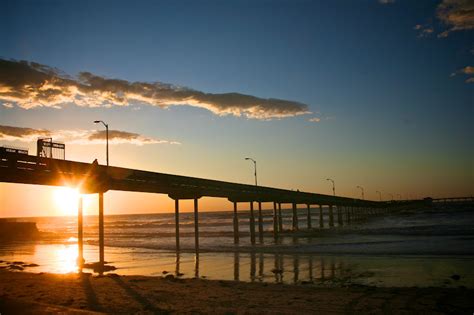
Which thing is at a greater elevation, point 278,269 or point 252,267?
point 278,269

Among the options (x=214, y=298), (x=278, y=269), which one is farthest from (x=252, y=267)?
(x=214, y=298)

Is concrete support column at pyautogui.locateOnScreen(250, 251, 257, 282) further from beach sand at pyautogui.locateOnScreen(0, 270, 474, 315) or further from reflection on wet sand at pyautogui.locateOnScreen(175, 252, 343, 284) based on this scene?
beach sand at pyautogui.locateOnScreen(0, 270, 474, 315)

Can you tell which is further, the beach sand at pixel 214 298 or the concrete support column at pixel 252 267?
the concrete support column at pixel 252 267

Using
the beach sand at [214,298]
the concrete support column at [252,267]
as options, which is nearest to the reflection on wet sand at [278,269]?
the concrete support column at [252,267]

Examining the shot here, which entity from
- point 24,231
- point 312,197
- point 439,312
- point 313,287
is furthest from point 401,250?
point 24,231

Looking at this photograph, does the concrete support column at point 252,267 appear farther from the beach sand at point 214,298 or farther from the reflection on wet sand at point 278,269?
the beach sand at point 214,298

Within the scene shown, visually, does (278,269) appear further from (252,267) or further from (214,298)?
(214,298)

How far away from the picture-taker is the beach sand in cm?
1291

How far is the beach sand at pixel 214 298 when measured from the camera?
508 inches

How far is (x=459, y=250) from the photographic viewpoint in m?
30.5

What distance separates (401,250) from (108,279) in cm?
2357

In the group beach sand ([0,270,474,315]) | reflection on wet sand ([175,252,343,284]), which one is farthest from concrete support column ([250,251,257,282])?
beach sand ([0,270,474,315])

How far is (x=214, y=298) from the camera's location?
50.7 ft

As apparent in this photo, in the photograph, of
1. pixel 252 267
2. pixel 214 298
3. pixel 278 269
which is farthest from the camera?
pixel 252 267
